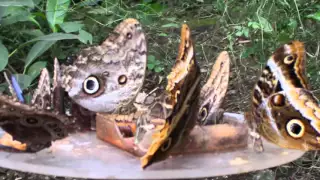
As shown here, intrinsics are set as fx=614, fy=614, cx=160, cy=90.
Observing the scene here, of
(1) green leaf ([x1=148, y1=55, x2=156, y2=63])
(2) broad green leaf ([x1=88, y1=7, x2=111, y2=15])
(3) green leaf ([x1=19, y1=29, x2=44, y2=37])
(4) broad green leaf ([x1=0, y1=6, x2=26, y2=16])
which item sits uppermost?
(4) broad green leaf ([x1=0, y1=6, x2=26, y2=16])

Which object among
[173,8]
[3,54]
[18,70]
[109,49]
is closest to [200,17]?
[173,8]

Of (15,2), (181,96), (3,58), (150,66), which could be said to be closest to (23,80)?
(3,58)

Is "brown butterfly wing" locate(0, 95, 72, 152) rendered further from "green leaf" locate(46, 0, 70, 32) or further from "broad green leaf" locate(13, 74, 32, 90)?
"green leaf" locate(46, 0, 70, 32)

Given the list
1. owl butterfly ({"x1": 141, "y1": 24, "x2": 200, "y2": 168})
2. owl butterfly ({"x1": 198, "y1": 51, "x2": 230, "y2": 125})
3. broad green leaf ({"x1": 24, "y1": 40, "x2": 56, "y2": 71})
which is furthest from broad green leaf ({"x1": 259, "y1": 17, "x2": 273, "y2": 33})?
owl butterfly ({"x1": 141, "y1": 24, "x2": 200, "y2": 168})

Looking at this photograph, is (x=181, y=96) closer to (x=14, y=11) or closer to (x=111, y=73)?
(x=111, y=73)

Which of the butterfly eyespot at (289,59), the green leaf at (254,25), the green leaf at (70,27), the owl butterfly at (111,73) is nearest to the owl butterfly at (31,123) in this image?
the owl butterfly at (111,73)

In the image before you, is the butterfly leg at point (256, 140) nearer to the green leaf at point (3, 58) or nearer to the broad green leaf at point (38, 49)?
the green leaf at point (3, 58)

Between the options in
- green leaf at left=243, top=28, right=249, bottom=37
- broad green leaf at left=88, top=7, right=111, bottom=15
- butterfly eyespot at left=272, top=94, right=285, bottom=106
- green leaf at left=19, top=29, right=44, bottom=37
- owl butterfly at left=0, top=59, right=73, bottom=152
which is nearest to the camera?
owl butterfly at left=0, top=59, right=73, bottom=152
